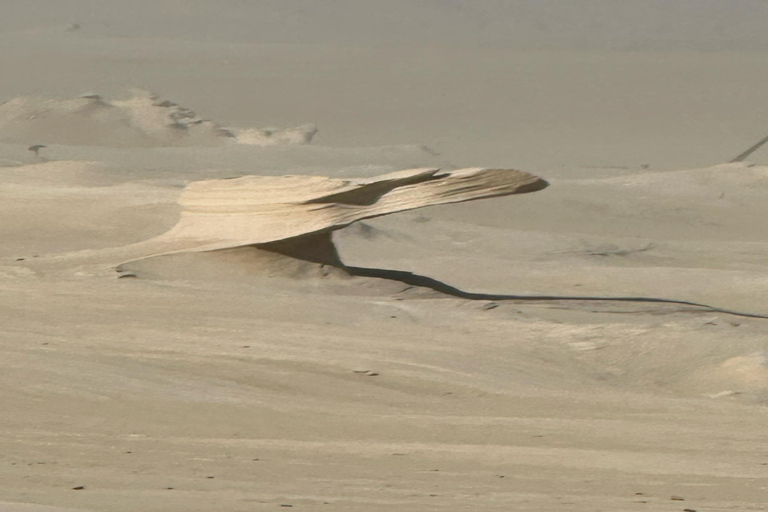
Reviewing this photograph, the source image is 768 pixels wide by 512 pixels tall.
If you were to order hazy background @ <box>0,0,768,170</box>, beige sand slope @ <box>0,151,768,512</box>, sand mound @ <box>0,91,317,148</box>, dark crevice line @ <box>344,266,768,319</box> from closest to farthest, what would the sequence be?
beige sand slope @ <box>0,151,768,512</box>
dark crevice line @ <box>344,266,768,319</box>
sand mound @ <box>0,91,317,148</box>
hazy background @ <box>0,0,768,170</box>

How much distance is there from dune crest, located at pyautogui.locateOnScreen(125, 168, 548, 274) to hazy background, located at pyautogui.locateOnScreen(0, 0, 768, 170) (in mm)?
4199

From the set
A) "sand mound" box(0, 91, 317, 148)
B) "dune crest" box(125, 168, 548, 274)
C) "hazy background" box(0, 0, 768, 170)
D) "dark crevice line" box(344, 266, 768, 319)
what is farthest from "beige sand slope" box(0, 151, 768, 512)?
"hazy background" box(0, 0, 768, 170)

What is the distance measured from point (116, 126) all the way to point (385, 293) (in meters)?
4.44

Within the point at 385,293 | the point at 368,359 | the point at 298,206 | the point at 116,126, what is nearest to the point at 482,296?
the point at 385,293

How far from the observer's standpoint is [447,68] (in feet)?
36.7

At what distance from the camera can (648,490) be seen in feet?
7.70

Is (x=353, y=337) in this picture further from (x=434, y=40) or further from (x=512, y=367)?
(x=434, y=40)

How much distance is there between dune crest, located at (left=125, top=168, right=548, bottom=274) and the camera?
4.52 meters

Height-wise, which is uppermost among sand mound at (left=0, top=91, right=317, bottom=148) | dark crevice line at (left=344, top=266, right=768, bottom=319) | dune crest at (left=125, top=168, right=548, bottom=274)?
sand mound at (left=0, top=91, right=317, bottom=148)

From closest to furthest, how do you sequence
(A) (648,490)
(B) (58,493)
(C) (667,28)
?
(B) (58,493) → (A) (648,490) → (C) (667,28)

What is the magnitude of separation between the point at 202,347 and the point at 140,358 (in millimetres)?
231

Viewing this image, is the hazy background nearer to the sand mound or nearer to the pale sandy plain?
the pale sandy plain

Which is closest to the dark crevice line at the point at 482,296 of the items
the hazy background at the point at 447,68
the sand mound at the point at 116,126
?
the sand mound at the point at 116,126

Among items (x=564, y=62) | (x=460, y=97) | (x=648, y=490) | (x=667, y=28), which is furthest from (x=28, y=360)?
(x=667, y=28)
